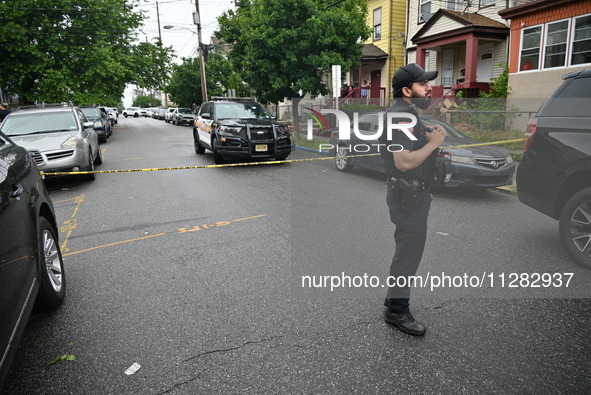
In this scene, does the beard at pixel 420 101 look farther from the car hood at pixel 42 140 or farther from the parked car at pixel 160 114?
the parked car at pixel 160 114

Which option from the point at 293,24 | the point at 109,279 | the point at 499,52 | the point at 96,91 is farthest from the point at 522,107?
the point at 96,91

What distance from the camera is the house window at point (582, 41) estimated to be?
14484 millimetres

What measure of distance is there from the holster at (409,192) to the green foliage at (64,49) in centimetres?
2439

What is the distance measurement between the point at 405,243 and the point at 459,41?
1960 centimetres

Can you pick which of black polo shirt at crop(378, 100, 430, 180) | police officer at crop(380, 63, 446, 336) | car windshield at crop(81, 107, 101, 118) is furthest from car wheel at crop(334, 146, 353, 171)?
car windshield at crop(81, 107, 101, 118)

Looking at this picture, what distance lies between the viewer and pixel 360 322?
A: 11.3ft

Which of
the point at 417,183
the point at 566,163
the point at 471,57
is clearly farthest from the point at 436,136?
the point at 471,57

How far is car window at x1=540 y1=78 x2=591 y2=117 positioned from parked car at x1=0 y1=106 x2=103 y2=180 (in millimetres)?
8774

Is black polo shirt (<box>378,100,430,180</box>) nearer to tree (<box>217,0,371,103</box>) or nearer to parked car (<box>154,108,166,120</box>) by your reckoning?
tree (<box>217,0,371,103</box>)

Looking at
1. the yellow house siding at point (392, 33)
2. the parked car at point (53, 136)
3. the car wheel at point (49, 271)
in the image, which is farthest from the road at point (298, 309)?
the yellow house siding at point (392, 33)

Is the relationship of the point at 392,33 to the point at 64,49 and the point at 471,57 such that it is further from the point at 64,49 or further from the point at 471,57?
the point at 64,49

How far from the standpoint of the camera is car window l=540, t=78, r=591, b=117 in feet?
15.1

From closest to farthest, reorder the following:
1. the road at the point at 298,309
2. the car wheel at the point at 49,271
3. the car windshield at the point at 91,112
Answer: the road at the point at 298,309 → the car wheel at the point at 49,271 → the car windshield at the point at 91,112

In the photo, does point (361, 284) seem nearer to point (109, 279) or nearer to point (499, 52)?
point (109, 279)
